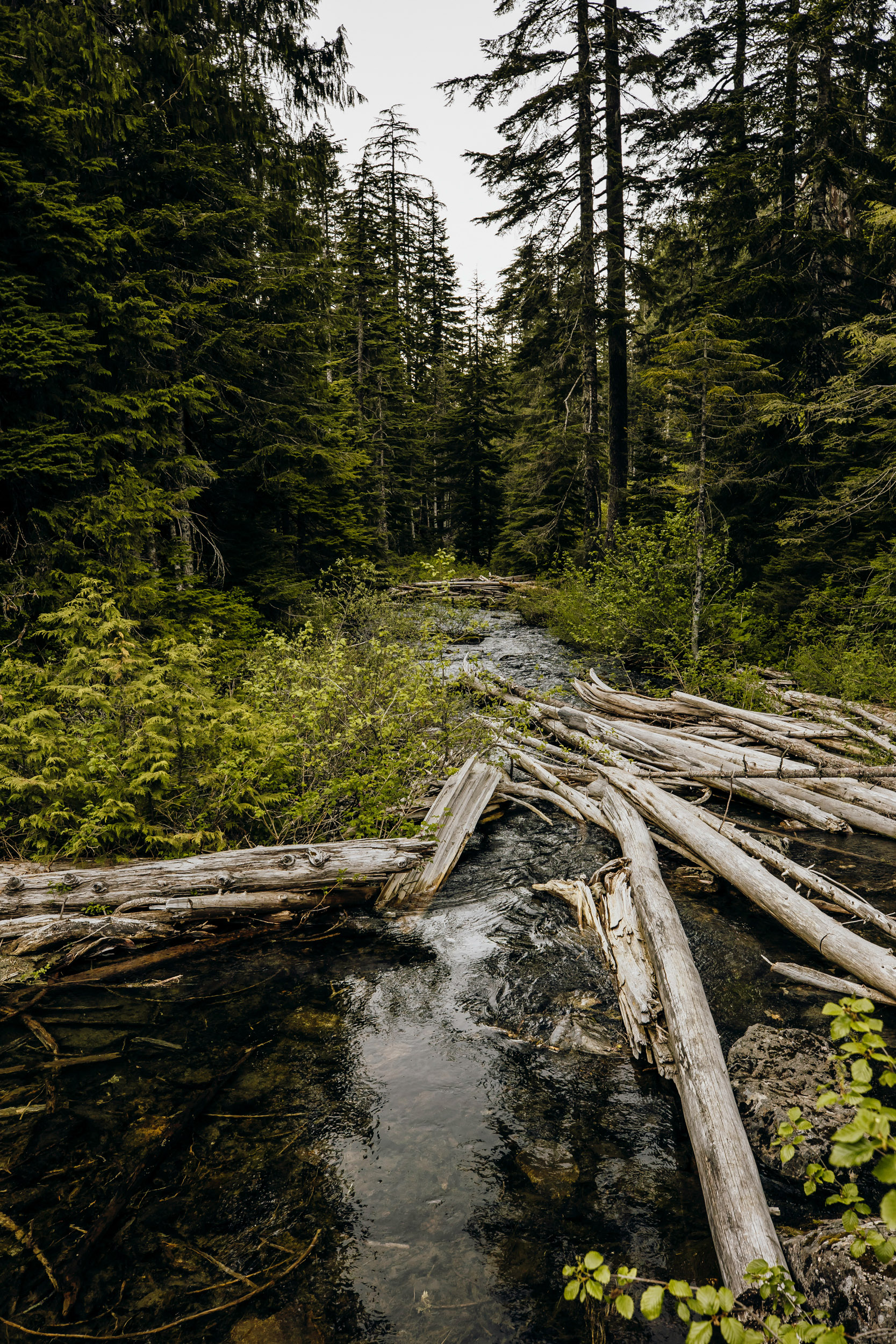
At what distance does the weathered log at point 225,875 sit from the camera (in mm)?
4836

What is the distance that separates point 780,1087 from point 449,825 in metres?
3.79

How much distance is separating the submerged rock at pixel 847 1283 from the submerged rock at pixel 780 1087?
1.59ft

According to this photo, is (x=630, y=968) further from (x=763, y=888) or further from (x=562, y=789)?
(x=562, y=789)

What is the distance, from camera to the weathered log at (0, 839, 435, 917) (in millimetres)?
4836

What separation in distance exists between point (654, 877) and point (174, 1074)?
3.72 meters

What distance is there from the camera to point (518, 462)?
2467 centimetres

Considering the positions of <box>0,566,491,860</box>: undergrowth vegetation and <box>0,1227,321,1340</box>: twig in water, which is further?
<box>0,566,491,860</box>: undergrowth vegetation

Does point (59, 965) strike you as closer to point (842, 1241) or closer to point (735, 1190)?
point (735, 1190)

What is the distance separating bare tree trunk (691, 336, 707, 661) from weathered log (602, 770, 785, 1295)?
23.4 feet

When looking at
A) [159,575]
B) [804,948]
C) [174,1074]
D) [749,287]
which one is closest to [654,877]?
[804,948]

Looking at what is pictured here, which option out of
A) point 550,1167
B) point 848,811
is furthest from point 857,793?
point 550,1167

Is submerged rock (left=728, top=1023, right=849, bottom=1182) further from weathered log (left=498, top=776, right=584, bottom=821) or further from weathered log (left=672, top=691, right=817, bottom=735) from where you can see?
weathered log (left=672, top=691, right=817, bottom=735)

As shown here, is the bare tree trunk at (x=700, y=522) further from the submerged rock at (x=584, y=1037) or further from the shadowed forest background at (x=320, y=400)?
the submerged rock at (x=584, y=1037)

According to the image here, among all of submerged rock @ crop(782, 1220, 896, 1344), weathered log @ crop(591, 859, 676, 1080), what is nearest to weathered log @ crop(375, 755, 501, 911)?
weathered log @ crop(591, 859, 676, 1080)
